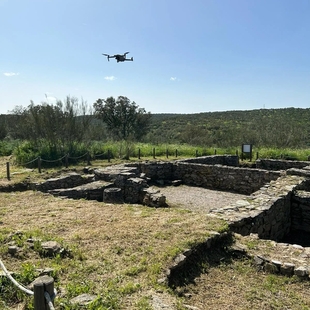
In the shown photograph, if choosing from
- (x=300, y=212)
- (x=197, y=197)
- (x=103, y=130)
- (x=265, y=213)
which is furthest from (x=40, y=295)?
(x=103, y=130)

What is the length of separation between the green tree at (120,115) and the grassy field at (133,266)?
2647 centimetres

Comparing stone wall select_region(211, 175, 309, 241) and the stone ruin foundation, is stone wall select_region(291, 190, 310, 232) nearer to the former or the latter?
the stone ruin foundation

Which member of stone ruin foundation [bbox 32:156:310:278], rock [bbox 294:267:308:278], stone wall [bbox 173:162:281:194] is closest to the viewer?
rock [bbox 294:267:308:278]

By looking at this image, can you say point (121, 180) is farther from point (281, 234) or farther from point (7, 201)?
point (281, 234)

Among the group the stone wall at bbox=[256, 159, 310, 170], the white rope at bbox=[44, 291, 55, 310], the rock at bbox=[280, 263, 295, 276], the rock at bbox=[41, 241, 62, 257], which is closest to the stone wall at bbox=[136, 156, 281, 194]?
the stone wall at bbox=[256, 159, 310, 170]

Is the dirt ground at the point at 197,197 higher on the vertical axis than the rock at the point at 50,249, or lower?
lower

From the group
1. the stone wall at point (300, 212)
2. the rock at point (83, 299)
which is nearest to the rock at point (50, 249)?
the rock at point (83, 299)

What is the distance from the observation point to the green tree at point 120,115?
107 ft

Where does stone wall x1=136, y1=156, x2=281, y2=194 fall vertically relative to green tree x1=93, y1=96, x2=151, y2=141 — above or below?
below

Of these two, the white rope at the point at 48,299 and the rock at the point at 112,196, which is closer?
the white rope at the point at 48,299

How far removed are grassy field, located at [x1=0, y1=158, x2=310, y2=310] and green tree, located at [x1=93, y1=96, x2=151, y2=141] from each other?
86.8ft

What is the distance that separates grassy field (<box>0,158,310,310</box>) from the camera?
3.66 meters

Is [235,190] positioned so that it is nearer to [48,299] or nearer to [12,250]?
[12,250]

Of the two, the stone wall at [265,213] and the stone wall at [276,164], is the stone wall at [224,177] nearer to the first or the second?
the stone wall at [265,213]
